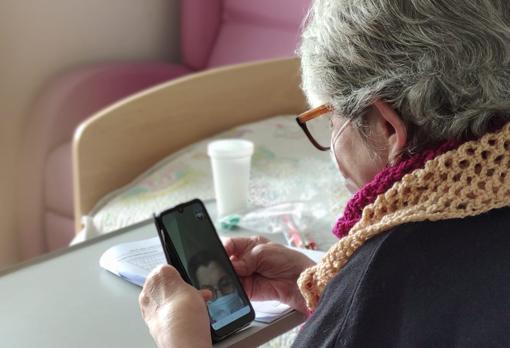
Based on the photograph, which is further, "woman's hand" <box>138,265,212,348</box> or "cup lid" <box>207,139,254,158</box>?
"cup lid" <box>207,139,254,158</box>

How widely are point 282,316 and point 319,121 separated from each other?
247 millimetres

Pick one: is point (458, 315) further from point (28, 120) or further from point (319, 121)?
point (28, 120)

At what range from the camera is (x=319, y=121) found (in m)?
0.91

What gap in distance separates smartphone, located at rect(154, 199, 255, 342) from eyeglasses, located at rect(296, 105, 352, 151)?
17cm

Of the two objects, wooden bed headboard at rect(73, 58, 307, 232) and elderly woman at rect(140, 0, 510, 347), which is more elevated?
→ wooden bed headboard at rect(73, 58, 307, 232)

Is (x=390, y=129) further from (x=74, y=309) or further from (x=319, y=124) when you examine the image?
(x=74, y=309)

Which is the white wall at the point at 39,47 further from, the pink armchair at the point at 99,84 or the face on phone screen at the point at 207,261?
the face on phone screen at the point at 207,261

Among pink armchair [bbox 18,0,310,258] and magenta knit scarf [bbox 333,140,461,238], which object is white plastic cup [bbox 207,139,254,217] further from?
pink armchair [bbox 18,0,310,258]

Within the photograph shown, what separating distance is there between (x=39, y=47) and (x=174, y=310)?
1.60 metres

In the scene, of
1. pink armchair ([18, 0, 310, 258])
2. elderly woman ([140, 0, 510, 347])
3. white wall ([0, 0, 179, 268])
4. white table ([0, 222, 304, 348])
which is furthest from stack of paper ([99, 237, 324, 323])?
white wall ([0, 0, 179, 268])

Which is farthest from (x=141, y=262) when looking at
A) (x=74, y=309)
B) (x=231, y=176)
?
(x=231, y=176)

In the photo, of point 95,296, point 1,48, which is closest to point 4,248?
point 1,48

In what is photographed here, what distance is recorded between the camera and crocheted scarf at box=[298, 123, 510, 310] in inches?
27.7

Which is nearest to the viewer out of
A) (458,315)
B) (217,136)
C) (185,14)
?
(458,315)
